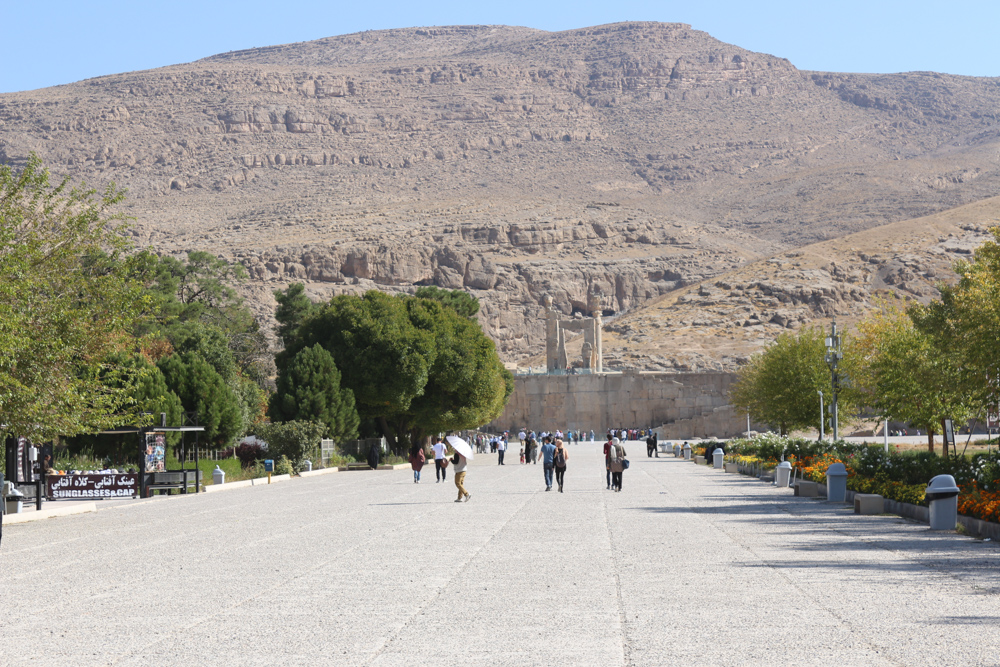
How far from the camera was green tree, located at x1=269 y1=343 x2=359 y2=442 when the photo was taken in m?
46.8

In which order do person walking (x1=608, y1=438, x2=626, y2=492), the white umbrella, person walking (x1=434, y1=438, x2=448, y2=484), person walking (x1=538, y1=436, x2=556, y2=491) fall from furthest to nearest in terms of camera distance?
1. person walking (x1=434, y1=438, x2=448, y2=484)
2. person walking (x1=538, y1=436, x2=556, y2=491)
3. person walking (x1=608, y1=438, x2=626, y2=492)
4. the white umbrella

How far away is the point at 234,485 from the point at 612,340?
8796 cm

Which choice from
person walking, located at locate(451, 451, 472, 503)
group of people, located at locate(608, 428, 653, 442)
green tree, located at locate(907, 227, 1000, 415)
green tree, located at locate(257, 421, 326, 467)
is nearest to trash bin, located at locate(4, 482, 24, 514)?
person walking, located at locate(451, 451, 472, 503)

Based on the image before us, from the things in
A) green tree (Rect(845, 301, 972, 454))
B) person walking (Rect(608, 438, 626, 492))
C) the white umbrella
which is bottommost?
person walking (Rect(608, 438, 626, 492))

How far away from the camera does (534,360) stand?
14162cm

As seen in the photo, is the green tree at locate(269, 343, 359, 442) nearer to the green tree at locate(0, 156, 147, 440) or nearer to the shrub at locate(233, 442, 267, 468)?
the shrub at locate(233, 442, 267, 468)

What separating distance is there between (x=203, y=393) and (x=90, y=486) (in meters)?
12.0

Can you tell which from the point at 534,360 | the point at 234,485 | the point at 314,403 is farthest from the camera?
the point at 534,360

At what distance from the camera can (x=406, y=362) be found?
5084cm

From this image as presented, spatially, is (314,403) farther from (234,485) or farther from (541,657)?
(541,657)

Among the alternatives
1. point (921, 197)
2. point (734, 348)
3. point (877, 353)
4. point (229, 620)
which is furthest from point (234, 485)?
point (921, 197)

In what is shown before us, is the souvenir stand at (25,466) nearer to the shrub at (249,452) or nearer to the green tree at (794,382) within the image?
the shrub at (249,452)

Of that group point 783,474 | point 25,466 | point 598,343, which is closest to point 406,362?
point 783,474

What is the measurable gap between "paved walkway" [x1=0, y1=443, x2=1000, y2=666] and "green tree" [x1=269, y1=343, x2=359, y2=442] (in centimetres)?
2548
